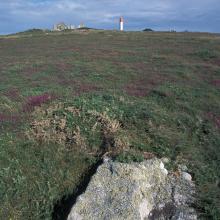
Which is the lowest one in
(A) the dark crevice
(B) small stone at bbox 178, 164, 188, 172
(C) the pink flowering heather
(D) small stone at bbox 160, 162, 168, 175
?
(A) the dark crevice

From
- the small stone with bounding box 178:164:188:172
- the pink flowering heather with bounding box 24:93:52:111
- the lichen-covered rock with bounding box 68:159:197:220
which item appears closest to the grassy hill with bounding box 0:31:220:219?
the pink flowering heather with bounding box 24:93:52:111

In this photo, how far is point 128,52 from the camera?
130ft

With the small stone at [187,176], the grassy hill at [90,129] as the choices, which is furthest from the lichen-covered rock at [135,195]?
the grassy hill at [90,129]

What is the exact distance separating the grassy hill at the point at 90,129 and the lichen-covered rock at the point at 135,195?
1.54ft

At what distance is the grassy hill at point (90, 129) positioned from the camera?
1317 centimetres

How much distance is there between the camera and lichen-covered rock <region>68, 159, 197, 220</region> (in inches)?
480

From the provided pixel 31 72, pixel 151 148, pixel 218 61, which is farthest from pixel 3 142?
pixel 218 61

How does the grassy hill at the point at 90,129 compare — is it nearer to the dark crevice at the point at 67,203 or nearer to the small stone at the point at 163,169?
the dark crevice at the point at 67,203

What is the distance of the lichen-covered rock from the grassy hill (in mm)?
469

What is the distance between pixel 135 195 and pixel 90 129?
4.08 metres

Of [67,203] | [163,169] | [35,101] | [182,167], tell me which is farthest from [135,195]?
[35,101]

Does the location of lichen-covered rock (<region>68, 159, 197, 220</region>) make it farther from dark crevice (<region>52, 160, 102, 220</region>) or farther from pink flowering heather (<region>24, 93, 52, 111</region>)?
pink flowering heather (<region>24, 93, 52, 111</region>)

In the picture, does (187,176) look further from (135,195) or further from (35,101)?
(35,101)

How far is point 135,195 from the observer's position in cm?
1259
